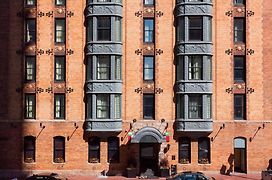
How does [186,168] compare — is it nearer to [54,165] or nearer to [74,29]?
[54,165]

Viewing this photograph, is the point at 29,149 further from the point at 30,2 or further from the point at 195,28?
the point at 195,28

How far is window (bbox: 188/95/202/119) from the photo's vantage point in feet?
142

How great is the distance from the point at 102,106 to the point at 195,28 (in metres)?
10.9

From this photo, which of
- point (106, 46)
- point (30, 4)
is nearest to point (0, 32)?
point (30, 4)

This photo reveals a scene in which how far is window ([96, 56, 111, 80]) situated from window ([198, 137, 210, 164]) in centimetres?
1027

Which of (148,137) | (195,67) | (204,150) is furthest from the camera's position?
(204,150)

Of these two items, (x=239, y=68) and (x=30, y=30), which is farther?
(x=30, y=30)

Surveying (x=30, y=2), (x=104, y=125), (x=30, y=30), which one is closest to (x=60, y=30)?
(x=30, y=30)

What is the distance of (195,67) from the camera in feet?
143

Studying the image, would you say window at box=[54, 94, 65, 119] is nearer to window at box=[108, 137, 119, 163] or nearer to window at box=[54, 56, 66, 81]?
window at box=[54, 56, 66, 81]

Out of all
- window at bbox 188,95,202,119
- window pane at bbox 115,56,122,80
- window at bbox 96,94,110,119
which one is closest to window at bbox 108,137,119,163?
window at bbox 96,94,110,119

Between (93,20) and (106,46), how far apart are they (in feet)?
8.70

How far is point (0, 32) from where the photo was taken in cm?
4456

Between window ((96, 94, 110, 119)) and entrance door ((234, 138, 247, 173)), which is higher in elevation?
window ((96, 94, 110, 119))
